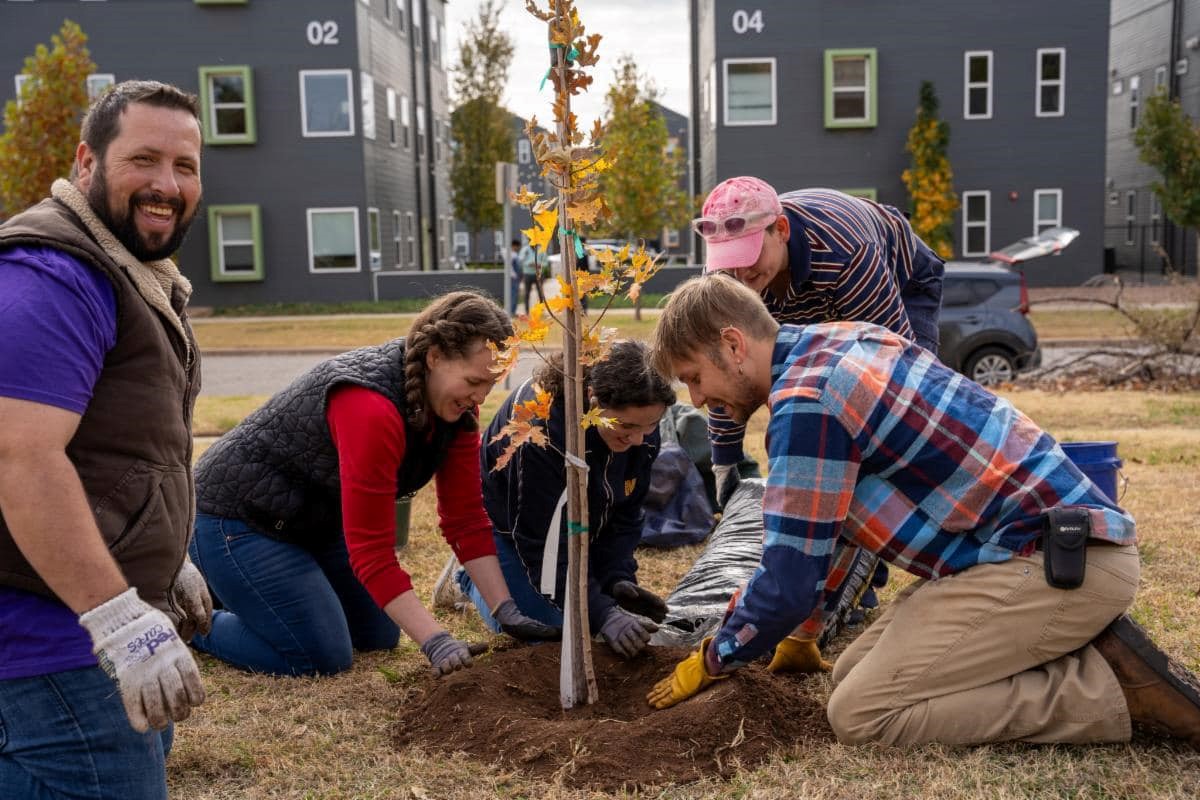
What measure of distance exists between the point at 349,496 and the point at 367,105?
2327 centimetres

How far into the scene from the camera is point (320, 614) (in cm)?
393

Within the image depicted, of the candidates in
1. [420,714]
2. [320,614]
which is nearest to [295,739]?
[420,714]

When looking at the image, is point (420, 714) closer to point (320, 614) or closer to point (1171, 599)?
point (320, 614)

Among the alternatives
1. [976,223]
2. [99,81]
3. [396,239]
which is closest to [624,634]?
[976,223]

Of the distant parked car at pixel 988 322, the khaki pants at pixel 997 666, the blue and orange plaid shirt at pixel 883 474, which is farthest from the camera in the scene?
the distant parked car at pixel 988 322

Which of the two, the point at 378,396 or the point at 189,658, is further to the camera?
the point at 378,396

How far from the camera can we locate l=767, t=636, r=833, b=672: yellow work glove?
375 cm

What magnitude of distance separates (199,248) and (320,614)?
22.6 meters

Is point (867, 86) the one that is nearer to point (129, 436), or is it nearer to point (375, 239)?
point (375, 239)

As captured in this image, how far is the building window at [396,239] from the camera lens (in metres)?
27.5

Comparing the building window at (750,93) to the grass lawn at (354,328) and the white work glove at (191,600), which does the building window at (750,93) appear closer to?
the grass lawn at (354,328)

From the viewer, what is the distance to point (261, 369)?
48.8 ft

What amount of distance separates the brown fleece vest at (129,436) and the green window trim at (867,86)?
77.0 ft

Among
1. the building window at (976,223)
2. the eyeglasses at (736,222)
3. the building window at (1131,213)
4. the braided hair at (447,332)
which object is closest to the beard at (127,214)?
the braided hair at (447,332)
